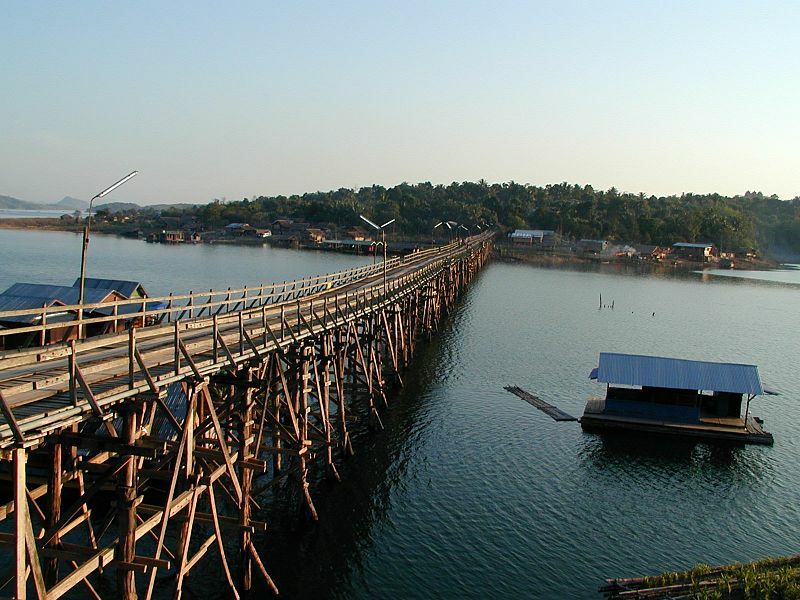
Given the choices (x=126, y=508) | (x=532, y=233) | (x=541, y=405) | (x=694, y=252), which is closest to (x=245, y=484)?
(x=126, y=508)

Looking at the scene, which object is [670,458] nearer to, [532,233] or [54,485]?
[54,485]

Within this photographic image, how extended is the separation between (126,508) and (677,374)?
93.9 feet

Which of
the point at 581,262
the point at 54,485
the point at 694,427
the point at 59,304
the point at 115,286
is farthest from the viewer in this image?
the point at 581,262

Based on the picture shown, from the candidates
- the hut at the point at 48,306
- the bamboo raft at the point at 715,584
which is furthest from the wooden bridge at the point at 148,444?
the bamboo raft at the point at 715,584

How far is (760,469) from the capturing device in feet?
98.0

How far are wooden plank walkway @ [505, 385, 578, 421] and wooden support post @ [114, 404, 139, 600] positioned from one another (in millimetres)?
25570

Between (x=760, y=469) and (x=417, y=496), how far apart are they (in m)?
15.8

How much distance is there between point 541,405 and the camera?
37.6 metres

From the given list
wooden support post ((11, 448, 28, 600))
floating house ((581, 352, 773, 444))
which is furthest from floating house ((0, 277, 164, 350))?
floating house ((581, 352, 773, 444))

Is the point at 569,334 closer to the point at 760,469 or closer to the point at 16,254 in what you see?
the point at 760,469

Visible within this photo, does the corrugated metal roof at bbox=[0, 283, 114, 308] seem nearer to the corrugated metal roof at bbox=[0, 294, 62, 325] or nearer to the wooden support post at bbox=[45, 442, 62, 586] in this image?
the corrugated metal roof at bbox=[0, 294, 62, 325]

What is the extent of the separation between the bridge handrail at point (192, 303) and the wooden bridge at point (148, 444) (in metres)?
0.23

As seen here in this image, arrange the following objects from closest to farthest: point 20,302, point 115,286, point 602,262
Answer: point 20,302 < point 115,286 < point 602,262

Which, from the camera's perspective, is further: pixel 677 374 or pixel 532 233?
pixel 532 233
